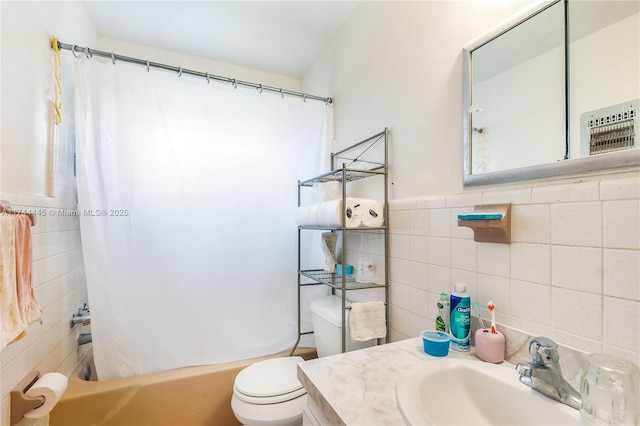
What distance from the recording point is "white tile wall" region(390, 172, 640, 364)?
24.4 inches

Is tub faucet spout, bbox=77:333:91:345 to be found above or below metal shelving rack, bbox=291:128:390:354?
below

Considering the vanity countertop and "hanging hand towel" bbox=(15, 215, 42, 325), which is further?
"hanging hand towel" bbox=(15, 215, 42, 325)

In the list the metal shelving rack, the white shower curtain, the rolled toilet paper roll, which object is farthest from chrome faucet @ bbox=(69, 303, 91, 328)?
the metal shelving rack

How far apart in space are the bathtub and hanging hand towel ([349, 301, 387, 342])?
754mm

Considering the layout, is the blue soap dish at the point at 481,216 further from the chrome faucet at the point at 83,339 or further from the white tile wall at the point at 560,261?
the chrome faucet at the point at 83,339

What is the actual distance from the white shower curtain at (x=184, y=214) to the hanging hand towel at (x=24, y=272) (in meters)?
0.49

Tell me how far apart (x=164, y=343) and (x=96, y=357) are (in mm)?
296

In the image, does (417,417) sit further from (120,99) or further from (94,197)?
(120,99)

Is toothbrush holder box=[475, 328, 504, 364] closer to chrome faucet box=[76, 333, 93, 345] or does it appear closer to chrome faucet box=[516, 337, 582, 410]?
chrome faucet box=[516, 337, 582, 410]

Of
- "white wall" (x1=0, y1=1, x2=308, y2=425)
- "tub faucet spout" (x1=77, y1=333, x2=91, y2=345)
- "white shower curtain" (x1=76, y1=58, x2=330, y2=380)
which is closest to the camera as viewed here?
"white wall" (x1=0, y1=1, x2=308, y2=425)

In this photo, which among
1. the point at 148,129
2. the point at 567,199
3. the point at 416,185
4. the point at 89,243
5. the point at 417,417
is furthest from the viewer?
the point at 148,129

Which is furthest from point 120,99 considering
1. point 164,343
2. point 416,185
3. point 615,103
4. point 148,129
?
point 615,103

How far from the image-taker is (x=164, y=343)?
1.53 m

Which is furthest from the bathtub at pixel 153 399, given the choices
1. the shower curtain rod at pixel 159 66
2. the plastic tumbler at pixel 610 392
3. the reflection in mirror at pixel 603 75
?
the reflection in mirror at pixel 603 75
